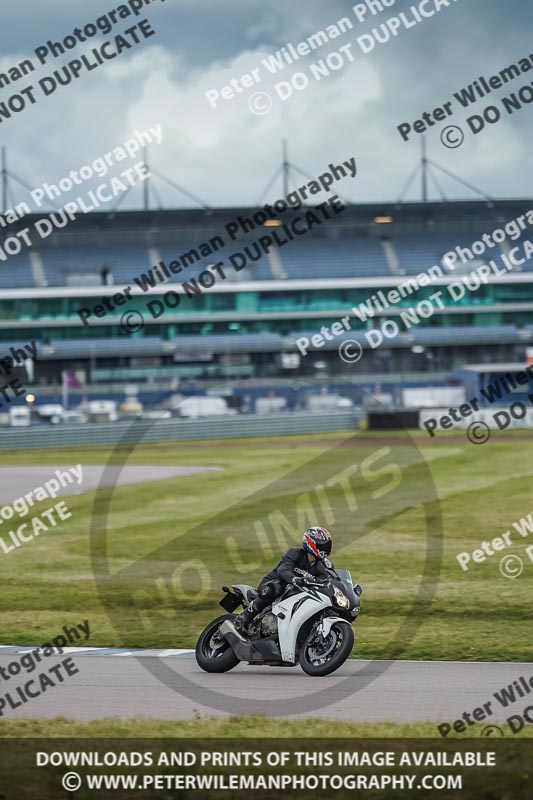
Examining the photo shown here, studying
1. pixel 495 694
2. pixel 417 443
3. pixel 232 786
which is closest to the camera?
pixel 232 786

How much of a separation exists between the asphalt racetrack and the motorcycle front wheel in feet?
0.36

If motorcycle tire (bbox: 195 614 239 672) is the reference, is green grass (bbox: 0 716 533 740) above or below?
below

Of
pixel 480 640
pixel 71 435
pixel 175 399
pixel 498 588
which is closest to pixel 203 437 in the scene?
pixel 71 435

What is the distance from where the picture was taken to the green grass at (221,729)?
7316 millimetres

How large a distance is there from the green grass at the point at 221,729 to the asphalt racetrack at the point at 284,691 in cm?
21

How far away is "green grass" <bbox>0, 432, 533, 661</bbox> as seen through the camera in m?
12.9

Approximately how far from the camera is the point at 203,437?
44.5m

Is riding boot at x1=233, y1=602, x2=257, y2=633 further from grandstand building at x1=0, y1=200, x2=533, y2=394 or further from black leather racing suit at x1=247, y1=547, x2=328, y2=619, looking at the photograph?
grandstand building at x1=0, y1=200, x2=533, y2=394

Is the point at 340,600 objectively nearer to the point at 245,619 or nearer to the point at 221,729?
the point at 245,619

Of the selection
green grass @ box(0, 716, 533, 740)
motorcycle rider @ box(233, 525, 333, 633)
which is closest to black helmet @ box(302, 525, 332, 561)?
motorcycle rider @ box(233, 525, 333, 633)

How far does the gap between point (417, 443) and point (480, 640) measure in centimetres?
2605

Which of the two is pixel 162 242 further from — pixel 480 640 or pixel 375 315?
pixel 480 640

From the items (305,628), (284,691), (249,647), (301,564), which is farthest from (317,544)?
(284,691)

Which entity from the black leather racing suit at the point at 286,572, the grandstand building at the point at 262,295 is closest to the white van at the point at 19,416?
the grandstand building at the point at 262,295
